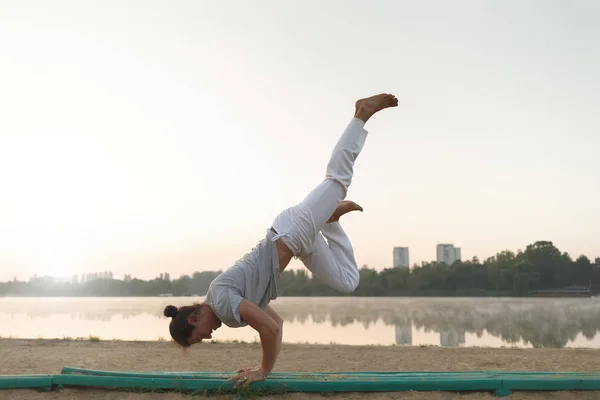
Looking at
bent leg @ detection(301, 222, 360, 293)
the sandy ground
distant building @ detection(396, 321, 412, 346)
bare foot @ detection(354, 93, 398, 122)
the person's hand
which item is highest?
bare foot @ detection(354, 93, 398, 122)

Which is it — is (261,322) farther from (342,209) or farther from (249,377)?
(342,209)

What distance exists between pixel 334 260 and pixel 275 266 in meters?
0.62

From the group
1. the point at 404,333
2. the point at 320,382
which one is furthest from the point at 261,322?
the point at 404,333

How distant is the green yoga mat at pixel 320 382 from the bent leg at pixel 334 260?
0.86 meters

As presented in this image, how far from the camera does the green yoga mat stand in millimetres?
4582

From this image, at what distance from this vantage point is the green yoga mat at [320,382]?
458 centimetres

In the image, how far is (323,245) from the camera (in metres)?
4.62

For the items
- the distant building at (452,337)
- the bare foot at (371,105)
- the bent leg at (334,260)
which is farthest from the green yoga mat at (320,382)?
the distant building at (452,337)

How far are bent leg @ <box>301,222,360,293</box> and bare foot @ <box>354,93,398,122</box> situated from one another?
999 mm

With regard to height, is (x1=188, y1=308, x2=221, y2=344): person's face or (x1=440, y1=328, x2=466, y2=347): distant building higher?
(x1=188, y1=308, x2=221, y2=344): person's face

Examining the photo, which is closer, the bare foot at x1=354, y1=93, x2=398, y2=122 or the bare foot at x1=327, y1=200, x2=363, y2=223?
the bare foot at x1=354, y1=93, x2=398, y2=122

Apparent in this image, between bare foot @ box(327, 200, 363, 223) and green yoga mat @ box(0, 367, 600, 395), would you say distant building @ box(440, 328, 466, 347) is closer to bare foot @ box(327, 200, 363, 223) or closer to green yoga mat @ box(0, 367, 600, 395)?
green yoga mat @ box(0, 367, 600, 395)

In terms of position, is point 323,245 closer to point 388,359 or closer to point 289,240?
point 289,240

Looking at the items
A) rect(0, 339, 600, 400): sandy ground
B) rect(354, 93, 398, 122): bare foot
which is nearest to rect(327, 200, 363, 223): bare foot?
rect(354, 93, 398, 122): bare foot
